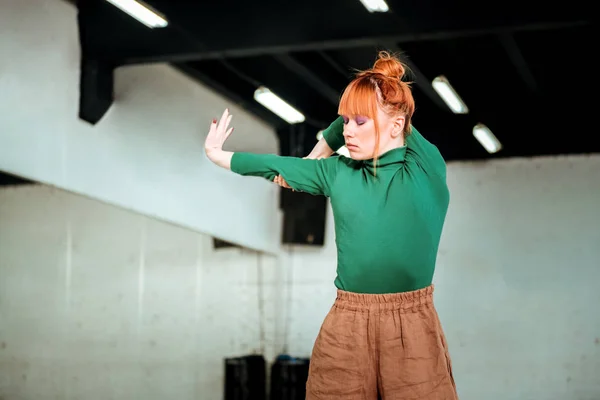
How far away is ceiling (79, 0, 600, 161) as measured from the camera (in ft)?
11.6

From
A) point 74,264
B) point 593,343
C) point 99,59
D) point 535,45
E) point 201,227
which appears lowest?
point 593,343

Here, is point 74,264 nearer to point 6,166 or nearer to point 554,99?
point 6,166

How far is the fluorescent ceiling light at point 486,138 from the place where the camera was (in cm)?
568

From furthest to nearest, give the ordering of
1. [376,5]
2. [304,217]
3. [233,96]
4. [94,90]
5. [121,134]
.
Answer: [304,217], [233,96], [121,134], [94,90], [376,5]

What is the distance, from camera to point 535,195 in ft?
19.8

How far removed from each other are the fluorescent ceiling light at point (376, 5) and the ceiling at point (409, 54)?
0.16 ft

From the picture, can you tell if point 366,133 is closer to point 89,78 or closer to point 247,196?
point 89,78

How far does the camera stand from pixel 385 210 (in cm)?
154

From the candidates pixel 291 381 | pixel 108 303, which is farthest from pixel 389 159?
pixel 291 381

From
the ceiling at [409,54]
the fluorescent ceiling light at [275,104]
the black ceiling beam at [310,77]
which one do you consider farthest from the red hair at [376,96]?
the fluorescent ceiling light at [275,104]

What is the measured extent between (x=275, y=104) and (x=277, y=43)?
4.11 feet

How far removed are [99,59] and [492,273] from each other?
11.8 feet

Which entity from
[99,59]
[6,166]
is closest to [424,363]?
[6,166]

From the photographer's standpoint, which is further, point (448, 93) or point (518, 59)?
point (448, 93)
